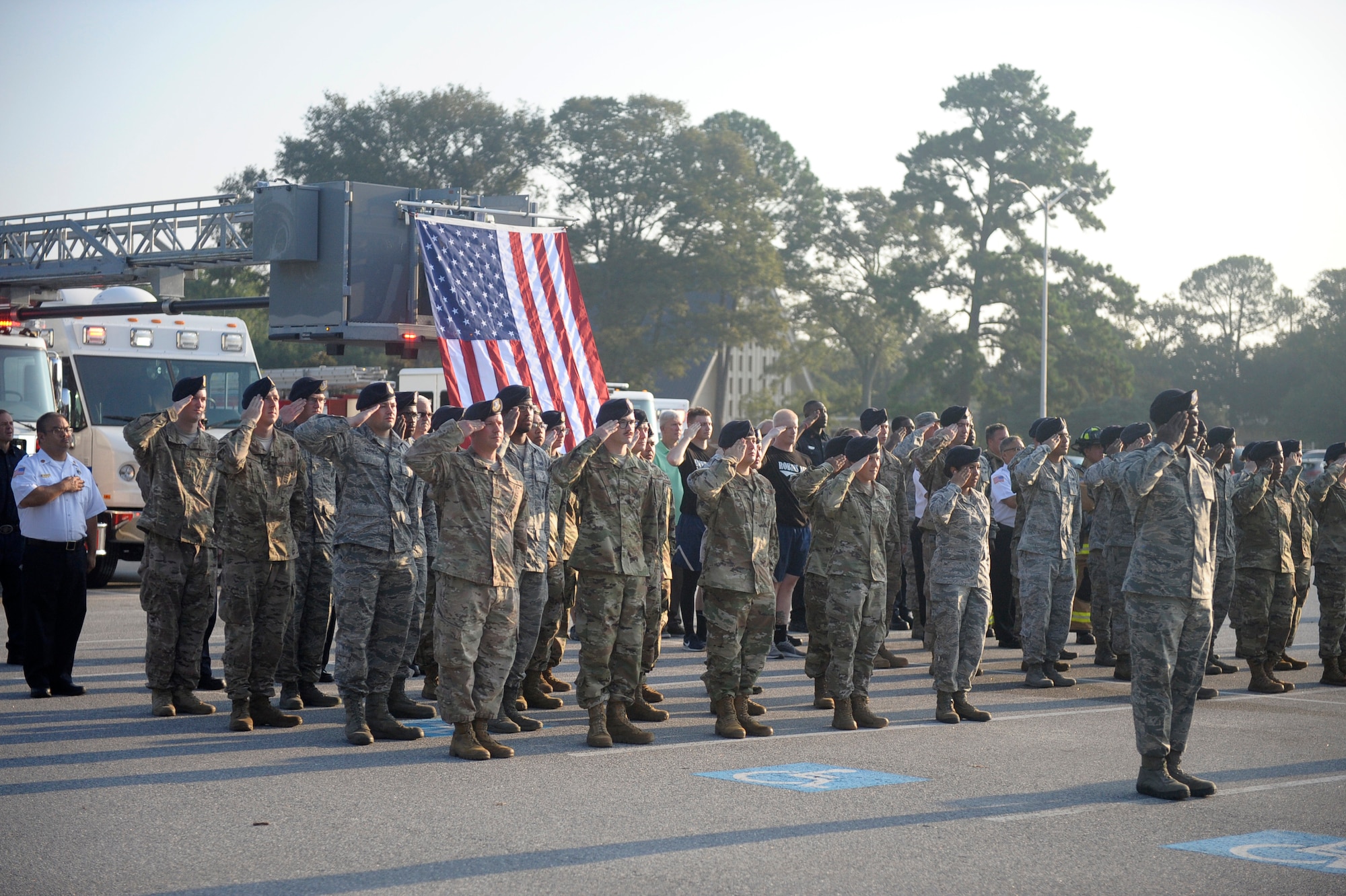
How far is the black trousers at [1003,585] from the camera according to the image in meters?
13.1

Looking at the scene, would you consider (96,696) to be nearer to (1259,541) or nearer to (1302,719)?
(1302,719)

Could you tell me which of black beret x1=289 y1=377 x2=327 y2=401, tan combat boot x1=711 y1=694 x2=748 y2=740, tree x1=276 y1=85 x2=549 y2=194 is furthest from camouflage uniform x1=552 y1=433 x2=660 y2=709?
tree x1=276 y1=85 x2=549 y2=194

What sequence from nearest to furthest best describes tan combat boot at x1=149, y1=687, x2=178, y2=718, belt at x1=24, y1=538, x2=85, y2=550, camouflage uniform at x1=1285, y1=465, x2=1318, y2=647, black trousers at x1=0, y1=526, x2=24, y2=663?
1. tan combat boot at x1=149, y1=687, x2=178, y2=718
2. belt at x1=24, y1=538, x2=85, y2=550
3. black trousers at x1=0, y1=526, x2=24, y2=663
4. camouflage uniform at x1=1285, y1=465, x2=1318, y2=647

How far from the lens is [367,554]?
303 inches

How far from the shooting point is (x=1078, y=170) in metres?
47.5

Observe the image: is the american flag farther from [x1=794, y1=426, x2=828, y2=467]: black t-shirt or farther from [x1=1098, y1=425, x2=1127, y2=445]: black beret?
[x1=1098, y1=425, x2=1127, y2=445]: black beret

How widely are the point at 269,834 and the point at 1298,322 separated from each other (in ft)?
278

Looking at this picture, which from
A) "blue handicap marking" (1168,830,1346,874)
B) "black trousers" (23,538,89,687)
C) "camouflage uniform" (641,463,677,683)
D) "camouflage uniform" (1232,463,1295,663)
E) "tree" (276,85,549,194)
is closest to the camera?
"blue handicap marking" (1168,830,1346,874)

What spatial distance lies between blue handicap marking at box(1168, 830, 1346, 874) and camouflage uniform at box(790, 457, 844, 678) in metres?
3.24

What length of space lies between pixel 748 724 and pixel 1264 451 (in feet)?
18.4

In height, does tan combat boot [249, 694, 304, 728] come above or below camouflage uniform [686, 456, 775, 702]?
below

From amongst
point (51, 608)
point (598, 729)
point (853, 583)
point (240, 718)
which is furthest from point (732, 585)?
point (51, 608)

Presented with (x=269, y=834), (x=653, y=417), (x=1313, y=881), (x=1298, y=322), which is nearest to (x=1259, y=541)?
(x=1313, y=881)

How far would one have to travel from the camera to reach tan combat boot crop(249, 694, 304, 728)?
8.16m
